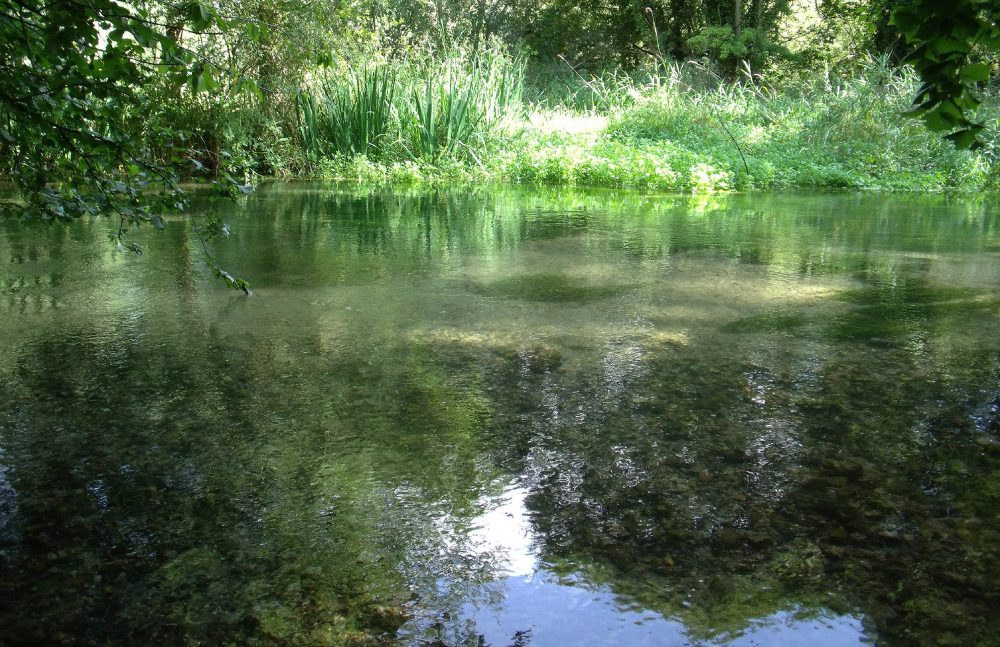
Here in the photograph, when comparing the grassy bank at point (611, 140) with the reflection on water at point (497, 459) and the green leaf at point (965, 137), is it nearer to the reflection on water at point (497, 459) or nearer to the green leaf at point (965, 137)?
the reflection on water at point (497, 459)

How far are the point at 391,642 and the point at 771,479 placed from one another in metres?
1.02

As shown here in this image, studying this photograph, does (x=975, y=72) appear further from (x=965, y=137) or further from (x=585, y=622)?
(x=585, y=622)

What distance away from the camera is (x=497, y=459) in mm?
2100

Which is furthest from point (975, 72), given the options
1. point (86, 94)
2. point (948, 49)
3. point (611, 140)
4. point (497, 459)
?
point (611, 140)

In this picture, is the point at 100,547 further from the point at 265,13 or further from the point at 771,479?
the point at 265,13

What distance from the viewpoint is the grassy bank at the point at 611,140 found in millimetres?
11070

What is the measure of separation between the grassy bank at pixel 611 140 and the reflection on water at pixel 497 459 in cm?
702

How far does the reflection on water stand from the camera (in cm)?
148

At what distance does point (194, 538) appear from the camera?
1.69 metres

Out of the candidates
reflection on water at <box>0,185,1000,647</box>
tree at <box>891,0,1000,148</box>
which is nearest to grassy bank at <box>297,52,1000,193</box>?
reflection on water at <box>0,185,1000,647</box>

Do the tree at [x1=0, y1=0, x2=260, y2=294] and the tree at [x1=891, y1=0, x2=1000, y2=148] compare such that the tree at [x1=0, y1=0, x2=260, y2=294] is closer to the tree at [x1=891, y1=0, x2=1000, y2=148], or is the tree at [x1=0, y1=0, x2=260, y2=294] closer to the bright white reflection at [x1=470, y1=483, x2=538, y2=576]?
the bright white reflection at [x1=470, y1=483, x2=538, y2=576]

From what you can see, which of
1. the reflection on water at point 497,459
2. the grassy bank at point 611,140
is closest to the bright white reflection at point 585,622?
the reflection on water at point 497,459

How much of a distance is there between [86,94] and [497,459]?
Result: 166cm

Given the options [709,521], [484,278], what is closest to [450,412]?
[709,521]
